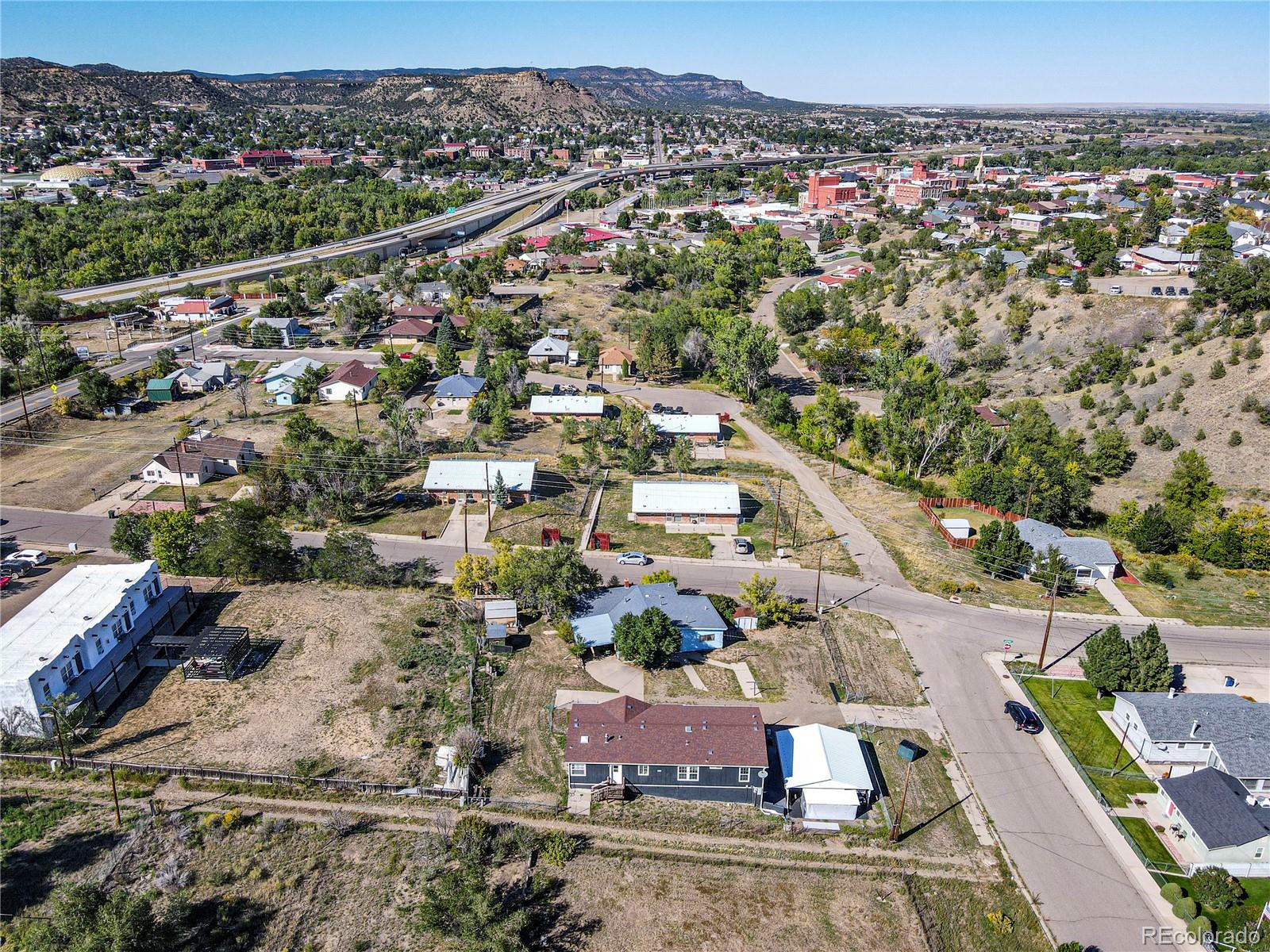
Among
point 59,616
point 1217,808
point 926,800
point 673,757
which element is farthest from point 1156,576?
point 59,616

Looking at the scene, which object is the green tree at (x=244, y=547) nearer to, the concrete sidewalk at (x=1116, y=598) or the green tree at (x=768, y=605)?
the green tree at (x=768, y=605)

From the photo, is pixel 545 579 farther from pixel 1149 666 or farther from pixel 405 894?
pixel 1149 666

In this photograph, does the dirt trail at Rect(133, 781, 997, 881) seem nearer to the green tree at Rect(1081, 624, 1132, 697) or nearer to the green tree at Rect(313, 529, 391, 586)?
the green tree at Rect(1081, 624, 1132, 697)

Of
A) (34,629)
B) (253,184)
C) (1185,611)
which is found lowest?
(1185,611)

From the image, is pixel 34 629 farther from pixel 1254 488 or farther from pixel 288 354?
pixel 1254 488

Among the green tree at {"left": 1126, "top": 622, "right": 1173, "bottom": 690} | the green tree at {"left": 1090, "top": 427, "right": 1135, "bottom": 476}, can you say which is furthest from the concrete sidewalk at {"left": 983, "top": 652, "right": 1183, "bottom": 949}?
the green tree at {"left": 1090, "top": 427, "right": 1135, "bottom": 476}

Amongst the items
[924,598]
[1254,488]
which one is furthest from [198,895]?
[1254,488]
